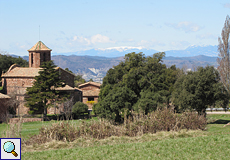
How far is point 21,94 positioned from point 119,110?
19526 mm

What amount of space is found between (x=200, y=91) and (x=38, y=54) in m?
29.7

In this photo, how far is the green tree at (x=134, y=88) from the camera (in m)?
23.1

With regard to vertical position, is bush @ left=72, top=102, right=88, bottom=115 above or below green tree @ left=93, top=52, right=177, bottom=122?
below

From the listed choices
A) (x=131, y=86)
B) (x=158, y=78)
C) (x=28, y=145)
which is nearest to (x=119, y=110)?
(x=131, y=86)

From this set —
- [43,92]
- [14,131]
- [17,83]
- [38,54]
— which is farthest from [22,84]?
[14,131]

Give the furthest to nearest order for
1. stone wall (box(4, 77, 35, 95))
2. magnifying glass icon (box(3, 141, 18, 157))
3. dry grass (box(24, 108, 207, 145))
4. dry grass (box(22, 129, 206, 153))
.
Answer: stone wall (box(4, 77, 35, 95)) → dry grass (box(24, 108, 207, 145)) → dry grass (box(22, 129, 206, 153)) → magnifying glass icon (box(3, 141, 18, 157))

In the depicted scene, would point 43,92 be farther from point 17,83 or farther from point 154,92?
point 154,92

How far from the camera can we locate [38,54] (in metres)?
44.4

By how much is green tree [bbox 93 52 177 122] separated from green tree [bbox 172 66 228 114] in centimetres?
160

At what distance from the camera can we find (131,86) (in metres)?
25.5

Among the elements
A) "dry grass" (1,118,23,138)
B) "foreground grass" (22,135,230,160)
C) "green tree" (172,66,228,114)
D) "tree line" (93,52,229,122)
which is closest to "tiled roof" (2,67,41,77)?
"tree line" (93,52,229,122)

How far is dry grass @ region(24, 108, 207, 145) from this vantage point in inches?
520

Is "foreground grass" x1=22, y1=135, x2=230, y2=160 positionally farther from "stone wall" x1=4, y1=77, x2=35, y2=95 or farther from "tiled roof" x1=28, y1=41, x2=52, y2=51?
"tiled roof" x1=28, y1=41, x2=52, y2=51

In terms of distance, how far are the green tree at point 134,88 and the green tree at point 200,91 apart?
160 cm
